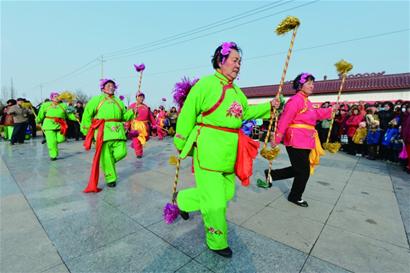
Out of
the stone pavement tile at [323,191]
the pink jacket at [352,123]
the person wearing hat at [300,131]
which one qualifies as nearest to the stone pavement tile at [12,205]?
the person wearing hat at [300,131]

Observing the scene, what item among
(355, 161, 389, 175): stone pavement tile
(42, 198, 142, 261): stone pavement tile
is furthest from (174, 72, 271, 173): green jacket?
(355, 161, 389, 175): stone pavement tile

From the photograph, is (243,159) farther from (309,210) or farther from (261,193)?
(261,193)

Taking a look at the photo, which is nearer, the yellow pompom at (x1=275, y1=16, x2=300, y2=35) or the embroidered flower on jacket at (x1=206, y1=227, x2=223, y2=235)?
the embroidered flower on jacket at (x1=206, y1=227, x2=223, y2=235)

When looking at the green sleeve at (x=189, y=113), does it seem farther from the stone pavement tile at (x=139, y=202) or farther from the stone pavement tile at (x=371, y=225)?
the stone pavement tile at (x=371, y=225)

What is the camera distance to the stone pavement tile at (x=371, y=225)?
251 centimetres

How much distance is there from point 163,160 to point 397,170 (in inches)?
246

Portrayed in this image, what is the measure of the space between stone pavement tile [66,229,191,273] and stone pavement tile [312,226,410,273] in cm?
136

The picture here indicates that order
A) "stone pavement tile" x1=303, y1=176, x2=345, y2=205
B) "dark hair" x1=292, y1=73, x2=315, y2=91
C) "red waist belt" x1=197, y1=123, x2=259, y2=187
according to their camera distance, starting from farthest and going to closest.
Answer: "stone pavement tile" x1=303, y1=176, x2=345, y2=205
"dark hair" x1=292, y1=73, x2=315, y2=91
"red waist belt" x1=197, y1=123, x2=259, y2=187

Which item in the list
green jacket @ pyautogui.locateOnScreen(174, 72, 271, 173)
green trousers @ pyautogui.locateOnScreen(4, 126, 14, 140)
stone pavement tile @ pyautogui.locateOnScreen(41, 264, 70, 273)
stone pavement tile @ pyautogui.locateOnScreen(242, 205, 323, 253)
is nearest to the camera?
stone pavement tile @ pyautogui.locateOnScreen(41, 264, 70, 273)

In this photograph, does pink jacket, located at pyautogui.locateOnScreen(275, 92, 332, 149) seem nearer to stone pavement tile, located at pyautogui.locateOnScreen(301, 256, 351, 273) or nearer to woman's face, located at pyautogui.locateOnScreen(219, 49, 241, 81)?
woman's face, located at pyautogui.locateOnScreen(219, 49, 241, 81)

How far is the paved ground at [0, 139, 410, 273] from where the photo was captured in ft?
6.49

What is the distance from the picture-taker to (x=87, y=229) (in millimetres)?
2500

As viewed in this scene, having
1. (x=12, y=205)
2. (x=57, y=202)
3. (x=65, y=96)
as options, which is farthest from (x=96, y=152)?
(x=65, y=96)

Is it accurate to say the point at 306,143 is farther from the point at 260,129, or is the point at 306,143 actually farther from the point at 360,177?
the point at 260,129
